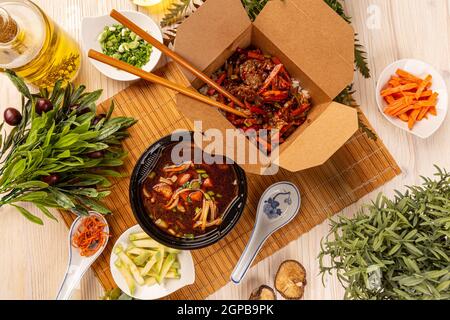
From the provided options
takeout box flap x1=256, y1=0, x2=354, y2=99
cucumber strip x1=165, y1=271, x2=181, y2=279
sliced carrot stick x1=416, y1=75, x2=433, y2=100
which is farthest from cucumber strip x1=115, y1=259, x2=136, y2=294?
sliced carrot stick x1=416, y1=75, x2=433, y2=100

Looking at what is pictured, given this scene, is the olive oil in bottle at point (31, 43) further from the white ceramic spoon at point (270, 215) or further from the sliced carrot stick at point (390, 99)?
the sliced carrot stick at point (390, 99)

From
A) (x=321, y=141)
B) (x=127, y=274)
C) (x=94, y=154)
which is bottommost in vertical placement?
(x=127, y=274)

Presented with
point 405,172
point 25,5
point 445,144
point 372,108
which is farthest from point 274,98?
point 25,5

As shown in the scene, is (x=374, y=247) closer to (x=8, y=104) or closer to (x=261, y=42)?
(x=261, y=42)

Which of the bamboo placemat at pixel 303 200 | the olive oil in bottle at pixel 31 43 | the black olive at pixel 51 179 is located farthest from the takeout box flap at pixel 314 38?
the black olive at pixel 51 179

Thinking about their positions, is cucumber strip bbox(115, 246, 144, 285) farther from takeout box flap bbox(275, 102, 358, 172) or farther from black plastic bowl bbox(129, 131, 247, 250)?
takeout box flap bbox(275, 102, 358, 172)

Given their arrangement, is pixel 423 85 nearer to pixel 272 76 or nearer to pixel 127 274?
pixel 272 76

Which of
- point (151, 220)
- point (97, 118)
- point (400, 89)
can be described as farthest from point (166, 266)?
point (400, 89)
